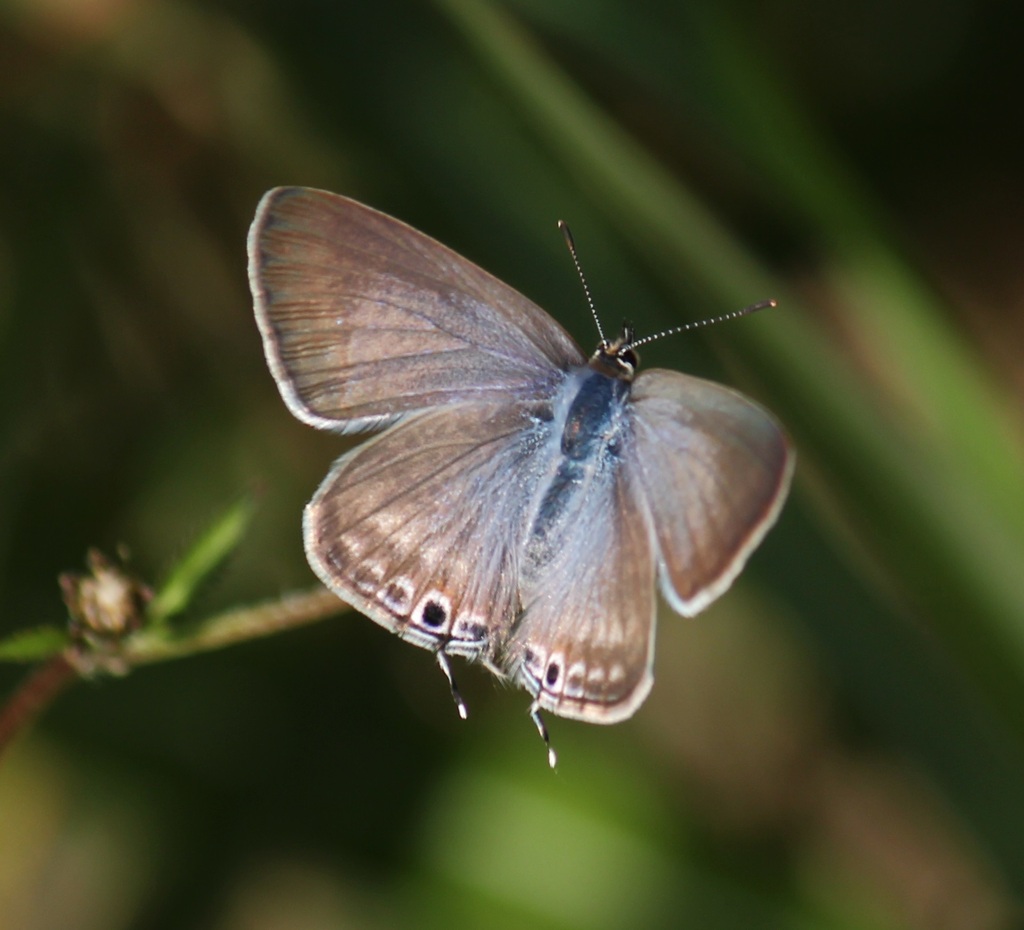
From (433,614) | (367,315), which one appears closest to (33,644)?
(433,614)

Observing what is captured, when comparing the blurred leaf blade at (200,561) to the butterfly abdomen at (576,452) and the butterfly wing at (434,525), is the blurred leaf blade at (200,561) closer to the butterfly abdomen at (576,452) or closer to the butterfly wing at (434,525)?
the butterfly wing at (434,525)

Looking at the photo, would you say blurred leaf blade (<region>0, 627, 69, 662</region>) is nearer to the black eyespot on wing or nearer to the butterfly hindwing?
the black eyespot on wing

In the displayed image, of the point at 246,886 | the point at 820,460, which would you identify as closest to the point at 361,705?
the point at 246,886

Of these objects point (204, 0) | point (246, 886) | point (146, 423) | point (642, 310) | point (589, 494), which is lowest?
point (246, 886)

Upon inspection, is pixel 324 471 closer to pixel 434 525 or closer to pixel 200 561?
pixel 434 525

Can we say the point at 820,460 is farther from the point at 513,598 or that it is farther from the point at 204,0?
the point at 204,0

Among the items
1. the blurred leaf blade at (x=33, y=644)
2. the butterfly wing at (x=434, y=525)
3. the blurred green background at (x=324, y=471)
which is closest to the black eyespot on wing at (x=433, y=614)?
the butterfly wing at (x=434, y=525)
